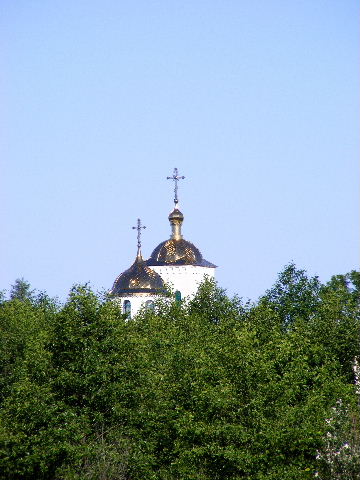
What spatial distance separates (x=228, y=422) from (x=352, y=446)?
4.80 meters

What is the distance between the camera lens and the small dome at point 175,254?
100 metres

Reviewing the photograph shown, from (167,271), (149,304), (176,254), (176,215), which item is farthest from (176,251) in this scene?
(149,304)

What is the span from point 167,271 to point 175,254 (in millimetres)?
1832

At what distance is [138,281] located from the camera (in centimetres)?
9525

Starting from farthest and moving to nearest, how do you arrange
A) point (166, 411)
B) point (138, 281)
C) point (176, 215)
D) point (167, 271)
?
point (176, 215), point (167, 271), point (138, 281), point (166, 411)

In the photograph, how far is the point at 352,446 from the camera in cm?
A: 3891

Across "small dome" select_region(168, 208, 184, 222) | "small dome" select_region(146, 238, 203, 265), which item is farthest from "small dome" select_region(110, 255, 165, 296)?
"small dome" select_region(168, 208, 184, 222)

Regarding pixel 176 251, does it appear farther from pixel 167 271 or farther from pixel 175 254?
pixel 167 271

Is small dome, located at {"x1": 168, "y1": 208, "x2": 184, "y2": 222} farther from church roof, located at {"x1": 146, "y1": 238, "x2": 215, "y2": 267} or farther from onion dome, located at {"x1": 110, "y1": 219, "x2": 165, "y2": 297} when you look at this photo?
onion dome, located at {"x1": 110, "y1": 219, "x2": 165, "y2": 297}

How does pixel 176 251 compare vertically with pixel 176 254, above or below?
above

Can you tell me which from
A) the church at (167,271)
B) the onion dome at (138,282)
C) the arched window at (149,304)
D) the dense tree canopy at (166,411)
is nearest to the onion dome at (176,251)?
the church at (167,271)

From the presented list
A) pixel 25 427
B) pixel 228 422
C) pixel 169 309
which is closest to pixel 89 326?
pixel 25 427

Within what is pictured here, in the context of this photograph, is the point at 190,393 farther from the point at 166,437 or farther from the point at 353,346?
the point at 353,346

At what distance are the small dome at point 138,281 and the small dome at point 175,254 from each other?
4.15 metres
